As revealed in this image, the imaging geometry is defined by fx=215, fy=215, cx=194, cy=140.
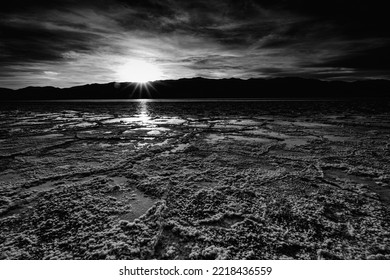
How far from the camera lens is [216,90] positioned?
71000 mm

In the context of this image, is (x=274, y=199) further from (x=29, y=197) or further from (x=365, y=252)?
(x=29, y=197)

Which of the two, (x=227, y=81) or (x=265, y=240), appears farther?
(x=227, y=81)

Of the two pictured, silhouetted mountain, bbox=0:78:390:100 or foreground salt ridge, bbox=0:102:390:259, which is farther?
silhouetted mountain, bbox=0:78:390:100

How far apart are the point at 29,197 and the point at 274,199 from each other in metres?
1.85

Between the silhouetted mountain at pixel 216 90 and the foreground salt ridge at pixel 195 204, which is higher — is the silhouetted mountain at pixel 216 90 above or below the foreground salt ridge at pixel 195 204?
above

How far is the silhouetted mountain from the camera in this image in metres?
64.1

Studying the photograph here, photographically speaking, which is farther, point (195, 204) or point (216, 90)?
point (216, 90)

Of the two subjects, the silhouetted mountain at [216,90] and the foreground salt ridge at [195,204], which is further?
the silhouetted mountain at [216,90]

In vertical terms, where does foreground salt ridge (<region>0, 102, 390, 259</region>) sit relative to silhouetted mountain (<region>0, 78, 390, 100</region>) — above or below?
below

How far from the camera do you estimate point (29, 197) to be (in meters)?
1.63

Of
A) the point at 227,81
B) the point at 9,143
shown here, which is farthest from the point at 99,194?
the point at 227,81

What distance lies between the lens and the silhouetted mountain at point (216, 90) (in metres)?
64.1
